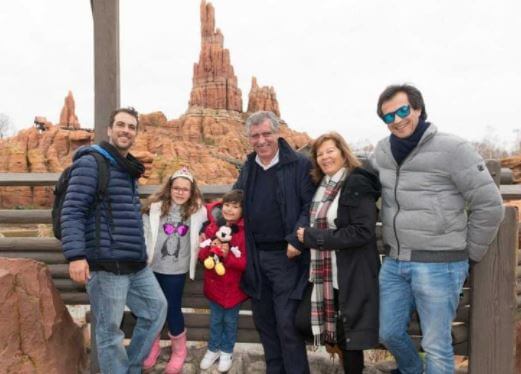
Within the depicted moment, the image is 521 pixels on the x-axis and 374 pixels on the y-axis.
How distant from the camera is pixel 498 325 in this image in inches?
129

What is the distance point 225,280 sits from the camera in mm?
3283

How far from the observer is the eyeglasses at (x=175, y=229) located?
3.33 meters

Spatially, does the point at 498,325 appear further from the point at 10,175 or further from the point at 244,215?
the point at 10,175

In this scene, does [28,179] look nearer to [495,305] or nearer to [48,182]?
[48,182]

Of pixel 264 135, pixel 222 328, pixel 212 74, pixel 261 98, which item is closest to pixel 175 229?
pixel 222 328

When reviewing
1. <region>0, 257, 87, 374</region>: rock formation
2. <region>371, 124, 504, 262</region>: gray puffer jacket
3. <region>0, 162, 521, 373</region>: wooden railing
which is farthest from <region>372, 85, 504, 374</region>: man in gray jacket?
Result: <region>0, 257, 87, 374</region>: rock formation

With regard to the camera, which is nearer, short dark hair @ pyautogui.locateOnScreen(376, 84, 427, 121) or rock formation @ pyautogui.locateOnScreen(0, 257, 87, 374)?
short dark hair @ pyautogui.locateOnScreen(376, 84, 427, 121)

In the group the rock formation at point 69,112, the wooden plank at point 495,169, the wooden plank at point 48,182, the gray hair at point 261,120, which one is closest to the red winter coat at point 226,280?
Answer: the wooden plank at point 48,182

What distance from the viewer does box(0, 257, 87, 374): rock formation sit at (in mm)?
3051

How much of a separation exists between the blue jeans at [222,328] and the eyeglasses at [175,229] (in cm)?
63

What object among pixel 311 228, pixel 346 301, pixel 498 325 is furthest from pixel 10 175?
pixel 498 325

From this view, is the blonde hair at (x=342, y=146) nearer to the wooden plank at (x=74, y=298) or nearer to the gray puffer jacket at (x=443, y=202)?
the gray puffer jacket at (x=443, y=202)

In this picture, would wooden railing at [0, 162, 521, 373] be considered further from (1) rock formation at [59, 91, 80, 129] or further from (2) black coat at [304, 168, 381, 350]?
(1) rock formation at [59, 91, 80, 129]

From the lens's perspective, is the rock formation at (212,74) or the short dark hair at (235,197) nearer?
the short dark hair at (235,197)
